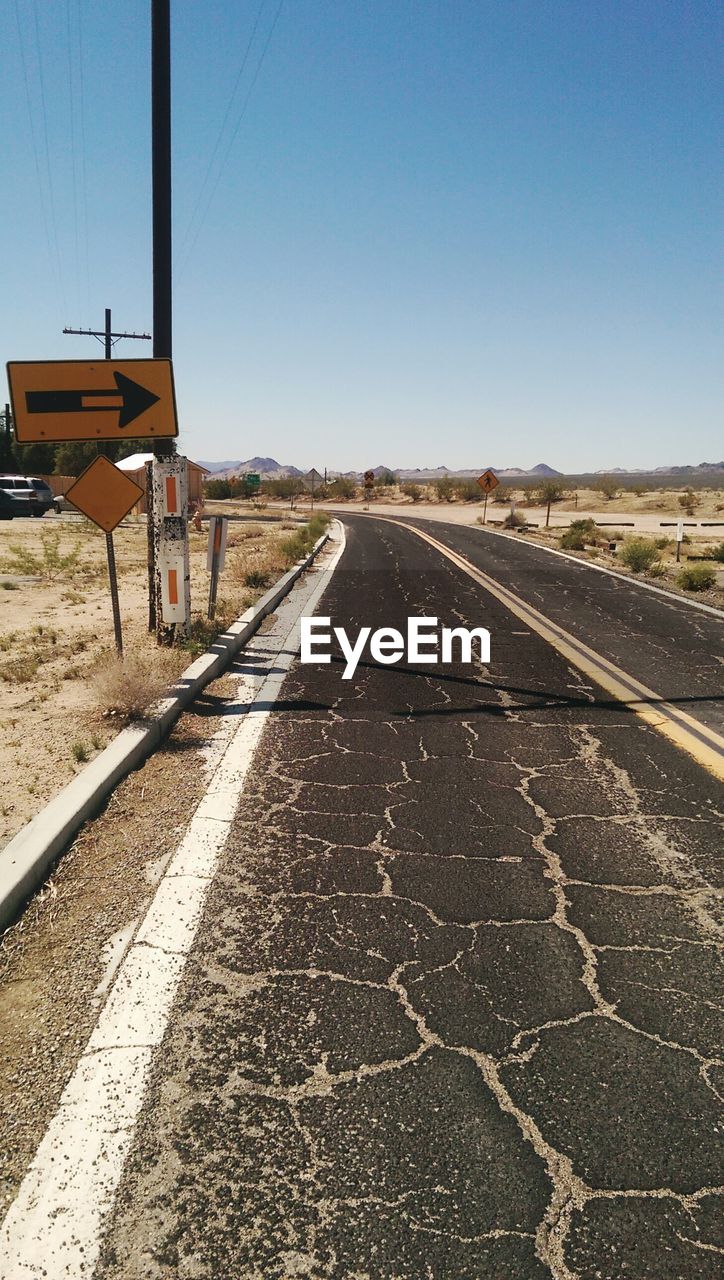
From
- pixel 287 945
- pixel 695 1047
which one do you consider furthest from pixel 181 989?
pixel 695 1047

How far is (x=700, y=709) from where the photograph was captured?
7320 mm

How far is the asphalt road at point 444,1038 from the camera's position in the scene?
216cm

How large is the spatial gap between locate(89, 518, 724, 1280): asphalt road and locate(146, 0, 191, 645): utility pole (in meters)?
3.81

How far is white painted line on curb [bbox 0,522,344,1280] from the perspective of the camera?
2.13m

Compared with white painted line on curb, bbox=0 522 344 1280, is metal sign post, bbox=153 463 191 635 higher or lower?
higher

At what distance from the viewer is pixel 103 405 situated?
7762 millimetres

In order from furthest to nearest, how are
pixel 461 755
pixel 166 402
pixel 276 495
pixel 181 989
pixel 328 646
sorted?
1. pixel 276 495
2. pixel 328 646
3. pixel 166 402
4. pixel 461 755
5. pixel 181 989

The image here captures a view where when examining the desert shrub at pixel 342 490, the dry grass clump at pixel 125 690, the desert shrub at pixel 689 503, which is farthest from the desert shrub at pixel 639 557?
the desert shrub at pixel 342 490

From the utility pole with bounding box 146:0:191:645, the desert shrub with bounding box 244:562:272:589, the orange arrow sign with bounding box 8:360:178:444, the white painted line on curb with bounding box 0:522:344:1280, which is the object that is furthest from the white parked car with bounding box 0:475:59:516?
the white painted line on curb with bounding box 0:522:344:1280

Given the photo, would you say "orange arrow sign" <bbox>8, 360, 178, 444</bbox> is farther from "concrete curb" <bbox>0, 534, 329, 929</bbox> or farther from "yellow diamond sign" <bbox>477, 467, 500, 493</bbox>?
Result: "yellow diamond sign" <bbox>477, 467, 500, 493</bbox>

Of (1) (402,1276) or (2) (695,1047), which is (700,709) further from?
(1) (402,1276)

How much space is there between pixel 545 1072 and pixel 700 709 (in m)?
5.19

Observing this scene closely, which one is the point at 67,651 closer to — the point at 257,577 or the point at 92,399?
the point at 92,399

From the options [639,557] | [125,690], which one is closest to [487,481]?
[639,557]
